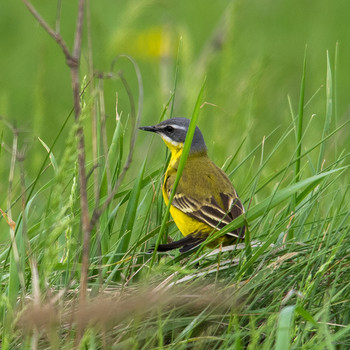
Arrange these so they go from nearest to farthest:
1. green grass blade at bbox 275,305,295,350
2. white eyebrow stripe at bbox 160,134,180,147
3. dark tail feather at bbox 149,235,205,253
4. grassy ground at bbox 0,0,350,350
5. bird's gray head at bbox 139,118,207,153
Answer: green grass blade at bbox 275,305,295,350
grassy ground at bbox 0,0,350,350
dark tail feather at bbox 149,235,205,253
bird's gray head at bbox 139,118,207,153
white eyebrow stripe at bbox 160,134,180,147

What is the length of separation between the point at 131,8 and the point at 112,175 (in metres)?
1.42

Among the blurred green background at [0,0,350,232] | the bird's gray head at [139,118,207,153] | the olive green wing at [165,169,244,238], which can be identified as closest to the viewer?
the olive green wing at [165,169,244,238]

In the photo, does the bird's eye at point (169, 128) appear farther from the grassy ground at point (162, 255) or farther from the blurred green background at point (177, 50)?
the blurred green background at point (177, 50)

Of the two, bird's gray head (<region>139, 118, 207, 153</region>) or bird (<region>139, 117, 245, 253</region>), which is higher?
bird's gray head (<region>139, 118, 207, 153</region>)

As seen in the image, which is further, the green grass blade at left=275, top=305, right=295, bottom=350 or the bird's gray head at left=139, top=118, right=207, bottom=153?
the bird's gray head at left=139, top=118, right=207, bottom=153

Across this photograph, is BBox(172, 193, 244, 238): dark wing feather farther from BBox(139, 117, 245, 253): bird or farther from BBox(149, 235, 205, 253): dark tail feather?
BBox(149, 235, 205, 253): dark tail feather

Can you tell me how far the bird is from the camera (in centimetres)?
432

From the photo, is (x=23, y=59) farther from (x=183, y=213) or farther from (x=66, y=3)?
(x=183, y=213)

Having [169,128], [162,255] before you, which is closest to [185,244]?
[162,255]

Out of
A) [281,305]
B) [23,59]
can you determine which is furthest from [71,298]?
[23,59]

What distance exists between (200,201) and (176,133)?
2.16ft

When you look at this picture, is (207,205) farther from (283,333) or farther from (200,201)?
(283,333)

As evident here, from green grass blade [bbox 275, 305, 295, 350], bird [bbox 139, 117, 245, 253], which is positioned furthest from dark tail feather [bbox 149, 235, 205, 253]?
green grass blade [bbox 275, 305, 295, 350]

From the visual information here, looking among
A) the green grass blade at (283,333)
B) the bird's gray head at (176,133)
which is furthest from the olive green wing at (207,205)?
the green grass blade at (283,333)
